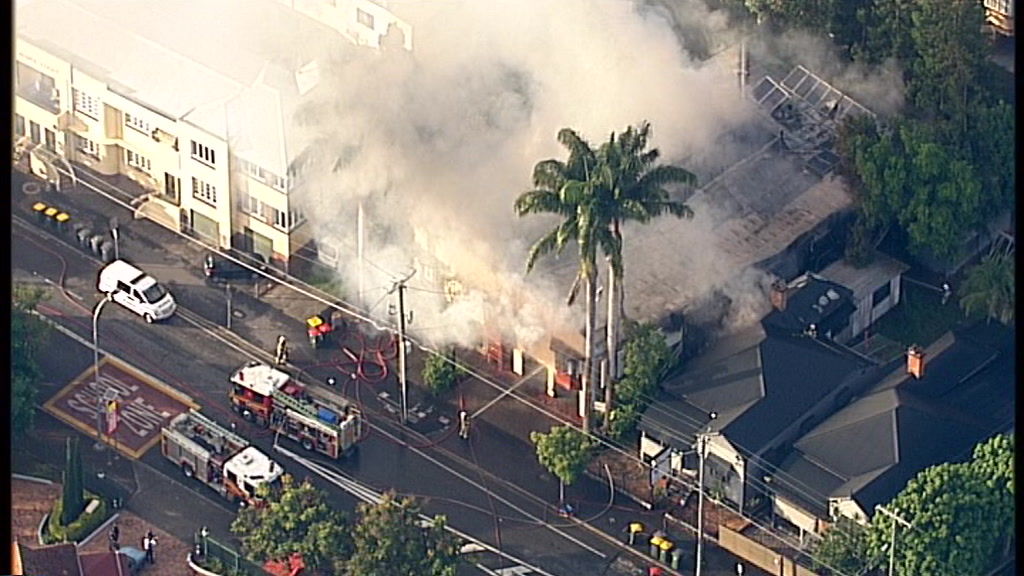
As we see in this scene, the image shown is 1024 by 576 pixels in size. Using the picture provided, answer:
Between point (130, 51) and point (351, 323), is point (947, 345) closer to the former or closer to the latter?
point (351, 323)

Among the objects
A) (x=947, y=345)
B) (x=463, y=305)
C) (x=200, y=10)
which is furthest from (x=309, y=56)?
(x=947, y=345)

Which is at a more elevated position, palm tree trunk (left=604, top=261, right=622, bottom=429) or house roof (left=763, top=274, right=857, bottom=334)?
house roof (left=763, top=274, right=857, bottom=334)

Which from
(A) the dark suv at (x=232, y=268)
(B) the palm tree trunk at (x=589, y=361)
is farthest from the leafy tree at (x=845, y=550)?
(A) the dark suv at (x=232, y=268)

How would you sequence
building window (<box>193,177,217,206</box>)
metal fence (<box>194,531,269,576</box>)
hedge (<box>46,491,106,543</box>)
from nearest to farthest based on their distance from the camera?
metal fence (<box>194,531,269,576</box>), hedge (<box>46,491,106,543</box>), building window (<box>193,177,217,206</box>)

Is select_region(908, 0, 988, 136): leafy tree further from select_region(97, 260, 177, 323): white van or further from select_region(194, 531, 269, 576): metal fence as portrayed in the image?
select_region(194, 531, 269, 576): metal fence

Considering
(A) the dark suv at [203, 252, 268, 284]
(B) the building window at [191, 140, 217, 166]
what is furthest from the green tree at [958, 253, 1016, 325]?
(B) the building window at [191, 140, 217, 166]

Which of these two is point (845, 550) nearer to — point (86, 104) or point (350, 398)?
point (350, 398)

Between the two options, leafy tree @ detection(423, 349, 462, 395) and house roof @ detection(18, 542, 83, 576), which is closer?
house roof @ detection(18, 542, 83, 576)
